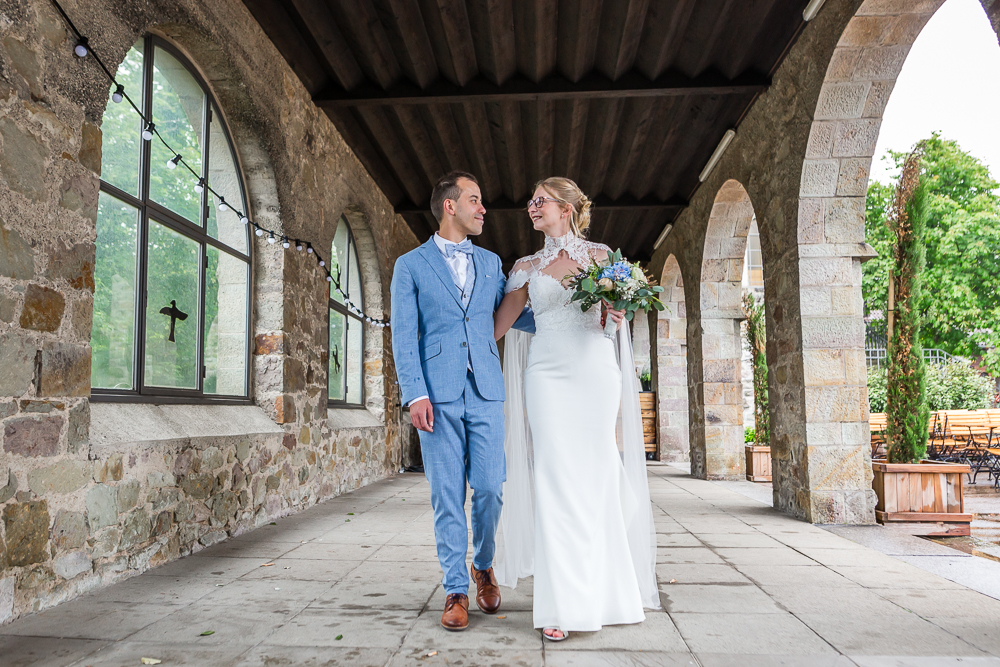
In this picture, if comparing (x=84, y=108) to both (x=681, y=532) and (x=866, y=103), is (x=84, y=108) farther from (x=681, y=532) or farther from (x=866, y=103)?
(x=866, y=103)

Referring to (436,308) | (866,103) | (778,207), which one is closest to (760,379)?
(778,207)

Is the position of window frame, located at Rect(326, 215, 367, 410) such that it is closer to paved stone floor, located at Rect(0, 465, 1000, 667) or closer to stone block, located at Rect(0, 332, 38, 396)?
paved stone floor, located at Rect(0, 465, 1000, 667)

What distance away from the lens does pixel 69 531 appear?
264cm

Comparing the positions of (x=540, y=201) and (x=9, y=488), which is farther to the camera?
(x=540, y=201)

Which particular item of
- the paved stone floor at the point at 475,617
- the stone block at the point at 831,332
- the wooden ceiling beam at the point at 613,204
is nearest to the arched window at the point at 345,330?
the wooden ceiling beam at the point at 613,204

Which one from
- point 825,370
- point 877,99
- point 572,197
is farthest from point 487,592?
point 877,99

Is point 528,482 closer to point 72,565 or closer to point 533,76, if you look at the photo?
point 72,565

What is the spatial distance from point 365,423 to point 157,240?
12.4 feet

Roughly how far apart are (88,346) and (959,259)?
1995 centimetres

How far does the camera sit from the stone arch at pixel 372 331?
7734 millimetres

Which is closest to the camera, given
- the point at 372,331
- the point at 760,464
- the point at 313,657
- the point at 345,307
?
the point at 313,657

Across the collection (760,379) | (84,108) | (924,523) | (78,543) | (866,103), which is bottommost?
(924,523)

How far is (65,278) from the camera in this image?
2680mm

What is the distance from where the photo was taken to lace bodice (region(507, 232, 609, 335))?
250 cm
